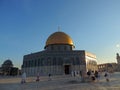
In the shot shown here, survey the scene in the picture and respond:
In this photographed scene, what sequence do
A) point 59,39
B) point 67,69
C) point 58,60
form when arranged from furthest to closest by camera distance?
1. point 59,39
2. point 67,69
3. point 58,60

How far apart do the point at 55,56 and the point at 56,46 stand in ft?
15.5

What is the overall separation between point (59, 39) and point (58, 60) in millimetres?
6964

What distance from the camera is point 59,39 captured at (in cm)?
4162

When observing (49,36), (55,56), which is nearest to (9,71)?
(49,36)

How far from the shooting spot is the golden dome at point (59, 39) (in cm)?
4150

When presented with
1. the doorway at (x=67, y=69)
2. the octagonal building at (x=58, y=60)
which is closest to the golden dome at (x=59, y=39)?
the octagonal building at (x=58, y=60)

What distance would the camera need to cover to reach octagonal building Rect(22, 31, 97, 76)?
36.4m

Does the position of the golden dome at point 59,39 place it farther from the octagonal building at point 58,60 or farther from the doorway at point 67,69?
the doorway at point 67,69

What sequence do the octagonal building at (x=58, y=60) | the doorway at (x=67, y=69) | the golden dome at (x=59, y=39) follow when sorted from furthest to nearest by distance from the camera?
the golden dome at (x=59, y=39) → the doorway at (x=67, y=69) → the octagonal building at (x=58, y=60)

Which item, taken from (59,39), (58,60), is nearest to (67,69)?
(58,60)

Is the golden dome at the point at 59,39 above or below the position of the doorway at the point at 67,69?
above

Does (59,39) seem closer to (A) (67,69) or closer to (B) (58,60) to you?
(B) (58,60)

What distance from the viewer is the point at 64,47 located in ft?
136

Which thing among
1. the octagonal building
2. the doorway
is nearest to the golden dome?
the octagonal building
